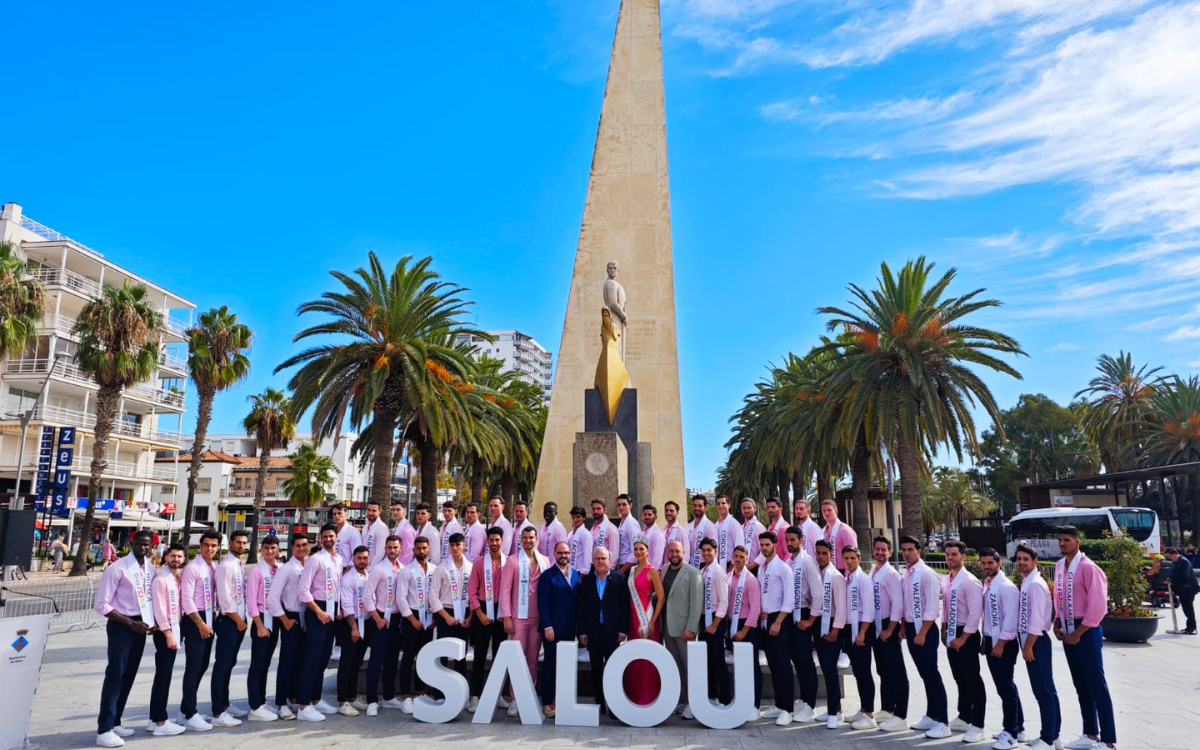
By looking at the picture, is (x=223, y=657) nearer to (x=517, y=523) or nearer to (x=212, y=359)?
(x=517, y=523)

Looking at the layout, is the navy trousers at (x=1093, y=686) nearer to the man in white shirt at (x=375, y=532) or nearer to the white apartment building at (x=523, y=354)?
the man in white shirt at (x=375, y=532)

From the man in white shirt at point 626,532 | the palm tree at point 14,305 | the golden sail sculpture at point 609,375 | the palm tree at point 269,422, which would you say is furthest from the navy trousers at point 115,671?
the palm tree at point 269,422

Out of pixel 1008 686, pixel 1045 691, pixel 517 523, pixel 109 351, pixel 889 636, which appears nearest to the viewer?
pixel 1045 691

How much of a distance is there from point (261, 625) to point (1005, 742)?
6968 mm

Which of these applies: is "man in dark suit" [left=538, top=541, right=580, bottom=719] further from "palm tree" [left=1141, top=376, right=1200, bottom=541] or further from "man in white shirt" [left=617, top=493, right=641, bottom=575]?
"palm tree" [left=1141, top=376, right=1200, bottom=541]

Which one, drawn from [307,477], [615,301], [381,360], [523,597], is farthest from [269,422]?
[523,597]

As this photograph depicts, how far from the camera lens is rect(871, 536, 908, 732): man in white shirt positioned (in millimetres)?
7387

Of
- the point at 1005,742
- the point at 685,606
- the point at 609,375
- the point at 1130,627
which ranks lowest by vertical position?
the point at 1005,742

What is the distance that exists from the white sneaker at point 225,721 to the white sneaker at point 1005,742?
23.2 ft

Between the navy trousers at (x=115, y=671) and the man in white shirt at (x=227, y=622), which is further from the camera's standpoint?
the man in white shirt at (x=227, y=622)

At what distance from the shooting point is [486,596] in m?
7.95

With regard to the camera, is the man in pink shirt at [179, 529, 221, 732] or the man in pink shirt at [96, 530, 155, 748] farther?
the man in pink shirt at [179, 529, 221, 732]

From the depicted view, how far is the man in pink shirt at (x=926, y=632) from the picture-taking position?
716cm

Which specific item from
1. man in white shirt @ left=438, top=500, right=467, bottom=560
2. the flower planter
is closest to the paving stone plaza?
man in white shirt @ left=438, top=500, right=467, bottom=560
